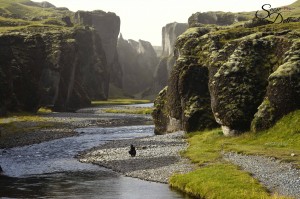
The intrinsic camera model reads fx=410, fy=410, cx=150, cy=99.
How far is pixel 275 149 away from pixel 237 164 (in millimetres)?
8566

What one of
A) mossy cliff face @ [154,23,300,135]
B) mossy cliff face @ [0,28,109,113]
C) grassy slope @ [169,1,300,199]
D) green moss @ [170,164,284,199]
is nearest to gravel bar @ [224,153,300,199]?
grassy slope @ [169,1,300,199]

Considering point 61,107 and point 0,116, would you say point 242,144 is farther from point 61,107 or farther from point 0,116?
point 61,107

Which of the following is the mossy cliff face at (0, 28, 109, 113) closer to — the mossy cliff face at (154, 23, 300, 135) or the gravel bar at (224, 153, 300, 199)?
the mossy cliff face at (154, 23, 300, 135)

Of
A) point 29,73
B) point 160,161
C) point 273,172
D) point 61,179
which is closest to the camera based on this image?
point 273,172

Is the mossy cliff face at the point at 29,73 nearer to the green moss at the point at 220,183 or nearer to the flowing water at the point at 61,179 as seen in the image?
the flowing water at the point at 61,179

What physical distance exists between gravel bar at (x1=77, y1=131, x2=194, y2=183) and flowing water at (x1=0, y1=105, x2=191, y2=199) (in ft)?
6.43

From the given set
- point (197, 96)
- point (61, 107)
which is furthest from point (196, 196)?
point (61, 107)

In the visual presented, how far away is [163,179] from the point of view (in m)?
47.4

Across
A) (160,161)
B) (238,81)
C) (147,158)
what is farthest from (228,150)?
(238,81)

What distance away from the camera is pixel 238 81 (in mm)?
73375

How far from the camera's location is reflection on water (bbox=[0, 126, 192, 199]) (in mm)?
41844

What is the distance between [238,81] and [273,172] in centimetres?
3273

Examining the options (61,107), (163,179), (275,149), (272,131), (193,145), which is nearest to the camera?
(163,179)

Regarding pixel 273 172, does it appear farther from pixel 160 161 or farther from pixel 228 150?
pixel 160 161
